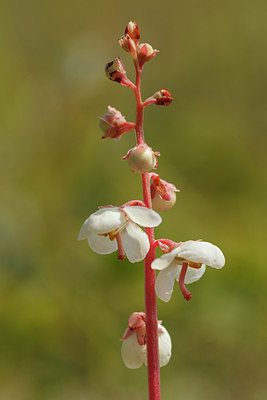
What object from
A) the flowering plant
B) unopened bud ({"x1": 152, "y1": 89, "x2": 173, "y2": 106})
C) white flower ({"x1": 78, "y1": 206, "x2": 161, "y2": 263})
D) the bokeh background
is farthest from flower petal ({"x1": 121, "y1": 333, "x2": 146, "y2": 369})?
the bokeh background

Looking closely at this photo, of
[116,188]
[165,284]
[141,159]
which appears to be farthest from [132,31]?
[116,188]

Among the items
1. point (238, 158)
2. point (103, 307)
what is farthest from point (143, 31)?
point (103, 307)

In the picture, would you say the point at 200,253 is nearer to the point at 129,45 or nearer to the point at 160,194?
the point at 160,194

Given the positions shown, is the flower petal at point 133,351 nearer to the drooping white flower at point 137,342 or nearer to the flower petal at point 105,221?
the drooping white flower at point 137,342

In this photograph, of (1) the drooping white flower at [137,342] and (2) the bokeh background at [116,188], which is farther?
(2) the bokeh background at [116,188]

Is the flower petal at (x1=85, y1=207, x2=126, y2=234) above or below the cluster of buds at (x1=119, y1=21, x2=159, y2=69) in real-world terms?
below

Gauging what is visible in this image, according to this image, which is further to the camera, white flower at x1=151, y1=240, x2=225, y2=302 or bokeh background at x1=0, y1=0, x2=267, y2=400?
bokeh background at x1=0, y1=0, x2=267, y2=400

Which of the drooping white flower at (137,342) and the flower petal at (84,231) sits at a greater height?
the flower petal at (84,231)

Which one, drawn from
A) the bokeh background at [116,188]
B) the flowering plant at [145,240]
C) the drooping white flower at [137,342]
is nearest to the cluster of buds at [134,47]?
the flowering plant at [145,240]

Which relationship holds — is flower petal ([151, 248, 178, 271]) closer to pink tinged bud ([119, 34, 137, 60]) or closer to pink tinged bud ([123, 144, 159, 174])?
pink tinged bud ([123, 144, 159, 174])
